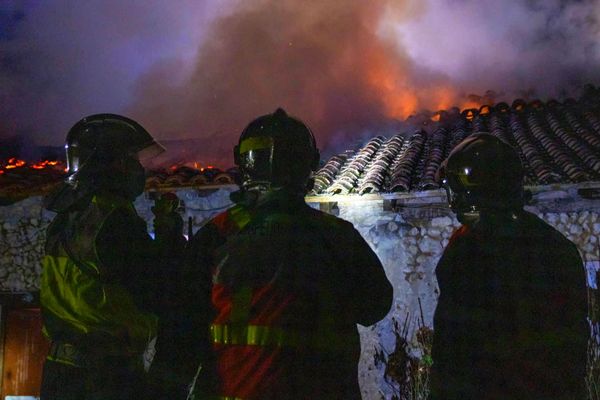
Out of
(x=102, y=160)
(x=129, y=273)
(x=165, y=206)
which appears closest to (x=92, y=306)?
(x=129, y=273)

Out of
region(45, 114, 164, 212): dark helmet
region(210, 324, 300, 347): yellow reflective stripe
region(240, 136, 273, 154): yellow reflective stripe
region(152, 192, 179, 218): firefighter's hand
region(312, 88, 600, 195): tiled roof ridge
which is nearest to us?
region(210, 324, 300, 347): yellow reflective stripe

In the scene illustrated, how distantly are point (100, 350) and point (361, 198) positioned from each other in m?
4.82

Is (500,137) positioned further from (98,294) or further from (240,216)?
(98,294)

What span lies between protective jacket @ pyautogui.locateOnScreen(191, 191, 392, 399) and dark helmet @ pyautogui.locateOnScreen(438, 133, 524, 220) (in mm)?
769

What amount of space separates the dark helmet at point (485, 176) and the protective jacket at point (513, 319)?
17 centimetres

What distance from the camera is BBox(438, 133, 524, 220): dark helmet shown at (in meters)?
2.93

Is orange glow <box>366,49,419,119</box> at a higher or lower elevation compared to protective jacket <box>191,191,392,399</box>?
higher

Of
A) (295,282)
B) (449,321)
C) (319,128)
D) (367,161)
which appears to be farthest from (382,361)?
(319,128)

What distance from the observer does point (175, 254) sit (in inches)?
128

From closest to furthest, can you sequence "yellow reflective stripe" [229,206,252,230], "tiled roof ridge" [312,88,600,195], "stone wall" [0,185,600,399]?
"yellow reflective stripe" [229,206,252,230] → "tiled roof ridge" [312,88,600,195] → "stone wall" [0,185,600,399]

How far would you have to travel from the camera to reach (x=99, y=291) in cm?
297

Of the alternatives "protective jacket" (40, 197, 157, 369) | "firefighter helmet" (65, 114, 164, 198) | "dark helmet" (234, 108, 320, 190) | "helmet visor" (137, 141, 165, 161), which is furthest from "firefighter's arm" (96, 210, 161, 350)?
"dark helmet" (234, 108, 320, 190)

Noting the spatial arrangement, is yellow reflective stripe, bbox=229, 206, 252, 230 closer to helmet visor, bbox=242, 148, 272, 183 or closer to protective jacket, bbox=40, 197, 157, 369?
helmet visor, bbox=242, 148, 272, 183

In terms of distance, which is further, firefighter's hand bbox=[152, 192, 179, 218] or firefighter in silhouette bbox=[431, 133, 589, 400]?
firefighter's hand bbox=[152, 192, 179, 218]
